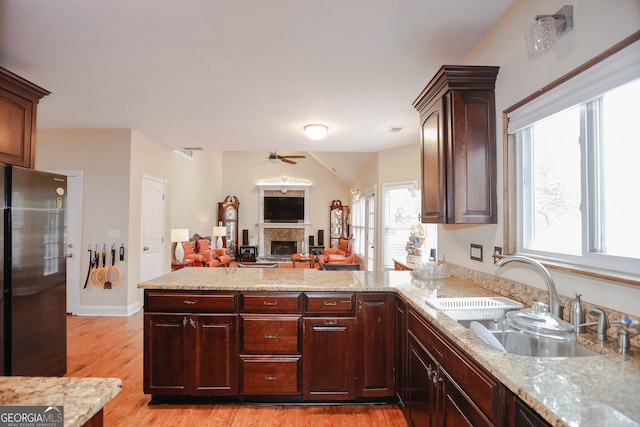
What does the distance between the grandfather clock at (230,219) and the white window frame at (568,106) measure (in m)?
9.55

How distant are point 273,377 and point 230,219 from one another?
8.78m

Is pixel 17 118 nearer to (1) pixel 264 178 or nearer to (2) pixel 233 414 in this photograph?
(2) pixel 233 414

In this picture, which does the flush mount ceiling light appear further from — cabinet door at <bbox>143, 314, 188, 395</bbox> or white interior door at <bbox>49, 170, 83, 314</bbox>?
white interior door at <bbox>49, 170, 83, 314</bbox>

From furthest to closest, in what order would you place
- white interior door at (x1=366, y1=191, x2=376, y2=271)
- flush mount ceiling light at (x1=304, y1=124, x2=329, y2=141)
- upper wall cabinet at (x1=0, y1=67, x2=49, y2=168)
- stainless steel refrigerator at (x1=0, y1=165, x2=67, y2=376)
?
1. white interior door at (x1=366, y1=191, x2=376, y2=271)
2. flush mount ceiling light at (x1=304, y1=124, x2=329, y2=141)
3. upper wall cabinet at (x1=0, y1=67, x2=49, y2=168)
4. stainless steel refrigerator at (x1=0, y1=165, x2=67, y2=376)

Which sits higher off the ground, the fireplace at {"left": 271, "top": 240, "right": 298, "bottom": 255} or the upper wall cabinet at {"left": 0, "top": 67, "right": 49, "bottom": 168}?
the upper wall cabinet at {"left": 0, "top": 67, "right": 49, "bottom": 168}

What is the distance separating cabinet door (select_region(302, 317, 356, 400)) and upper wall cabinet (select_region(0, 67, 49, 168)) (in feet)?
8.46

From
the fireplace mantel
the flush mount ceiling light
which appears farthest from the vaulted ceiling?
the fireplace mantel

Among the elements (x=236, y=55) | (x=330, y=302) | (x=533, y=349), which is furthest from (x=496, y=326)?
(x=236, y=55)

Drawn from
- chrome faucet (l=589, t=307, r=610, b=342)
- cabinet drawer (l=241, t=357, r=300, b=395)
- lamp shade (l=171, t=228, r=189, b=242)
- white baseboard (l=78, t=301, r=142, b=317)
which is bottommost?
white baseboard (l=78, t=301, r=142, b=317)

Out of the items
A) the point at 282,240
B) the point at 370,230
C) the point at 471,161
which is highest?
the point at 471,161

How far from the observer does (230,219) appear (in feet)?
34.7

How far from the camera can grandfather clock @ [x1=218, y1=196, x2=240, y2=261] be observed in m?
10.5

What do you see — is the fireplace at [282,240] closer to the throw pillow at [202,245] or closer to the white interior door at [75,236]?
the throw pillow at [202,245]

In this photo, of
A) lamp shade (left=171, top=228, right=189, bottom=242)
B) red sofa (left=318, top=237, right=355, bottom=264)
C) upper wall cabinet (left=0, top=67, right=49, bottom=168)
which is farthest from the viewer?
red sofa (left=318, top=237, right=355, bottom=264)
